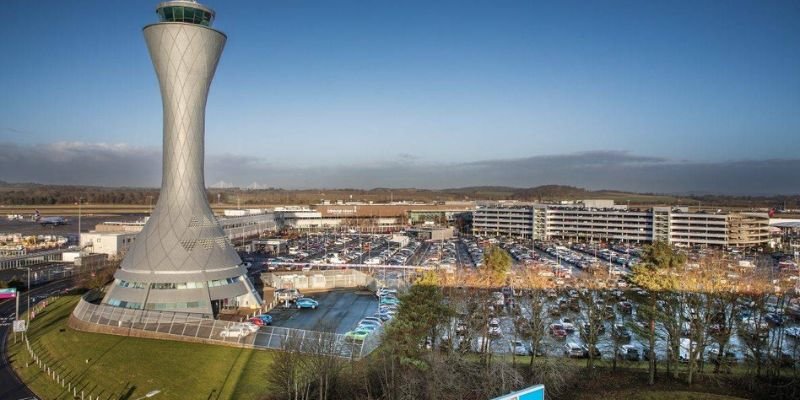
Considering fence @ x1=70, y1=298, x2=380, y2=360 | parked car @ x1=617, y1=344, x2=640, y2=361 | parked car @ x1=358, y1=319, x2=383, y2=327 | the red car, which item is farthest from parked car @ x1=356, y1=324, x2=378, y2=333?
parked car @ x1=617, y1=344, x2=640, y2=361

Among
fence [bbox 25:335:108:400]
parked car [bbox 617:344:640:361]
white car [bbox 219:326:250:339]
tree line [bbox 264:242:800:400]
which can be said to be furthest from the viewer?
parked car [bbox 617:344:640:361]

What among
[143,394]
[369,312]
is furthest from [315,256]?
[143,394]

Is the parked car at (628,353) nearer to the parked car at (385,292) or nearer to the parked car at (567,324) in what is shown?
the parked car at (567,324)

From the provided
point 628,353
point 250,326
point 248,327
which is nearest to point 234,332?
point 248,327

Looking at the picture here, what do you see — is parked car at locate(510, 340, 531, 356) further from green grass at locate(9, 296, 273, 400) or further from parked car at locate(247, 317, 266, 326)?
parked car at locate(247, 317, 266, 326)

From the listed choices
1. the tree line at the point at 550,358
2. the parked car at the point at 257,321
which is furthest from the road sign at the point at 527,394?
the parked car at the point at 257,321

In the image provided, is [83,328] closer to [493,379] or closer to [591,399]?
[493,379]

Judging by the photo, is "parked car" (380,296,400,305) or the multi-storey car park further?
the multi-storey car park
